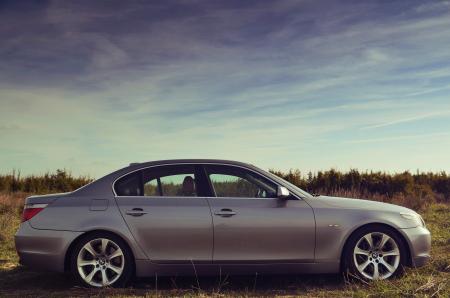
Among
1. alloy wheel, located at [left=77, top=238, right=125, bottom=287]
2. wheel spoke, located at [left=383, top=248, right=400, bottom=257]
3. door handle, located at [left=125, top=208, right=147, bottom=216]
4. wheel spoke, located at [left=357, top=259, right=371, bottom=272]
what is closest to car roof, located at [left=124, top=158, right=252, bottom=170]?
door handle, located at [left=125, top=208, right=147, bottom=216]

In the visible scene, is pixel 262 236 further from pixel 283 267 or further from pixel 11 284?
pixel 11 284

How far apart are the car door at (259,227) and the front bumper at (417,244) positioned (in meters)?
1.33

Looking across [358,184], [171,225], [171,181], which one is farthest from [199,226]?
[358,184]

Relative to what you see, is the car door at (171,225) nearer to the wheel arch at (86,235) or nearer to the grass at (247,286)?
the wheel arch at (86,235)

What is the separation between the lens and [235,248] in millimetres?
7141

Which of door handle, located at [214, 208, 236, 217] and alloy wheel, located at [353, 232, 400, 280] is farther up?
door handle, located at [214, 208, 236, 217]

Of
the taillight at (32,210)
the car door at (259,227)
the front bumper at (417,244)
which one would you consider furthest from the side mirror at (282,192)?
the taillight at (32,210)

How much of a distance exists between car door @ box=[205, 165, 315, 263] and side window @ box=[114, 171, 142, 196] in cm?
94

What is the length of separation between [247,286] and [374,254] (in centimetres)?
171

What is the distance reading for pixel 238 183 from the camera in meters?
7.41

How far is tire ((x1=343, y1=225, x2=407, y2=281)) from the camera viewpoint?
7.33 m

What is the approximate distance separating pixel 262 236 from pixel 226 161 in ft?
3.63

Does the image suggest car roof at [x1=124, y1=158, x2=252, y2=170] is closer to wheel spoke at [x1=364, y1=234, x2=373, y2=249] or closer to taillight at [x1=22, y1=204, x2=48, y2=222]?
taillight at [x1=22, y1=204, x2=48, y2=222]

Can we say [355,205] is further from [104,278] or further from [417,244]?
[104,278]
